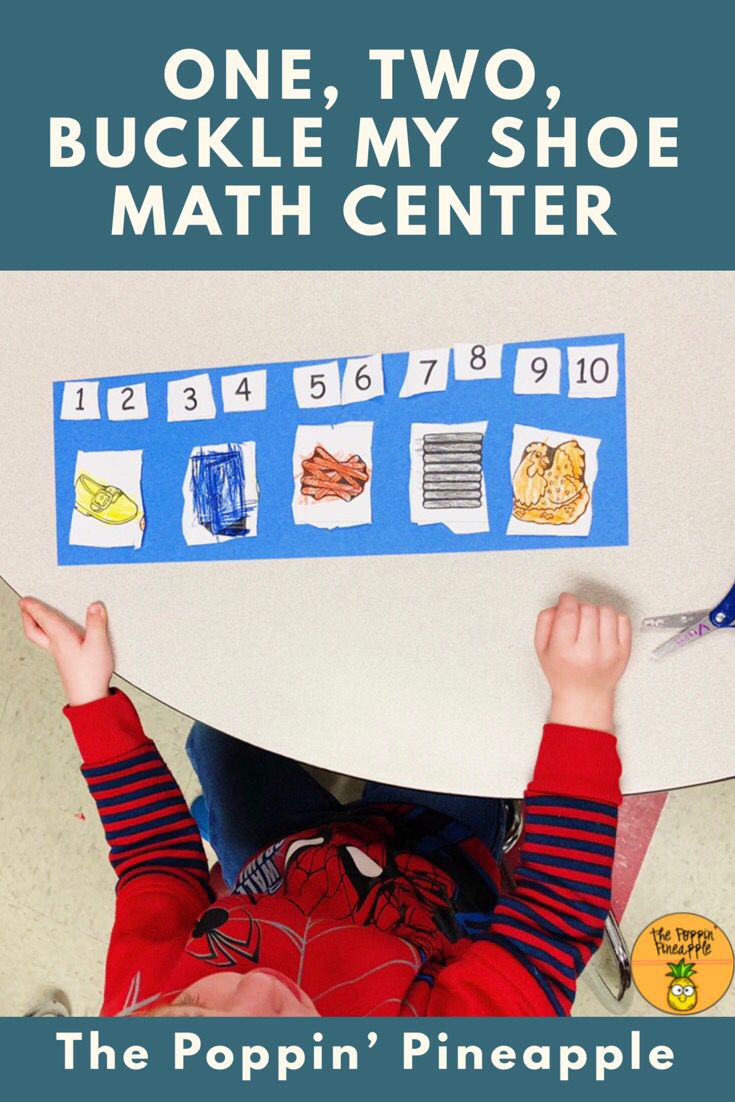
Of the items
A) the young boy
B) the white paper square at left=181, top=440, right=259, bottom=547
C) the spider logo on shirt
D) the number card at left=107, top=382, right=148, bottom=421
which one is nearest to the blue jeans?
the young boy

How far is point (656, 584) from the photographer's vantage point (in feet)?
2.91

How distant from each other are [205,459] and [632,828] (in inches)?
33.8

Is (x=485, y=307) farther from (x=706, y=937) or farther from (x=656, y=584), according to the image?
(x=706, y=937)

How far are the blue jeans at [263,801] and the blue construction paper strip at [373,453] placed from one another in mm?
312

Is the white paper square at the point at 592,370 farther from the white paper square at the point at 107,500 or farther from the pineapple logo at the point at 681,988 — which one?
the pineapple logo at the point at 681,988

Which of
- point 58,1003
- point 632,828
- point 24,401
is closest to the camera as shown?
point 24,401

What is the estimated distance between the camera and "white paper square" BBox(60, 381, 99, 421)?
97 centimetres

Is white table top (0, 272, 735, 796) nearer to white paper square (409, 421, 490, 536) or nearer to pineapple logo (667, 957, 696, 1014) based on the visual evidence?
white paper square (409, 421, 490, 536)

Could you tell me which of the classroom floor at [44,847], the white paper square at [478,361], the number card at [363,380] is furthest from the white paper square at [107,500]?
the classroom floor at [44,847]

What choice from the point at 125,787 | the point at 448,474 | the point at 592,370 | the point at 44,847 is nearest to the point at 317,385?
the point at 448,474

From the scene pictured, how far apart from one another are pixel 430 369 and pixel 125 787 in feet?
1.82

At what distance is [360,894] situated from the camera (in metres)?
0.97

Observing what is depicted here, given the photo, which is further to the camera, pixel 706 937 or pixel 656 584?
pixel 706 937
